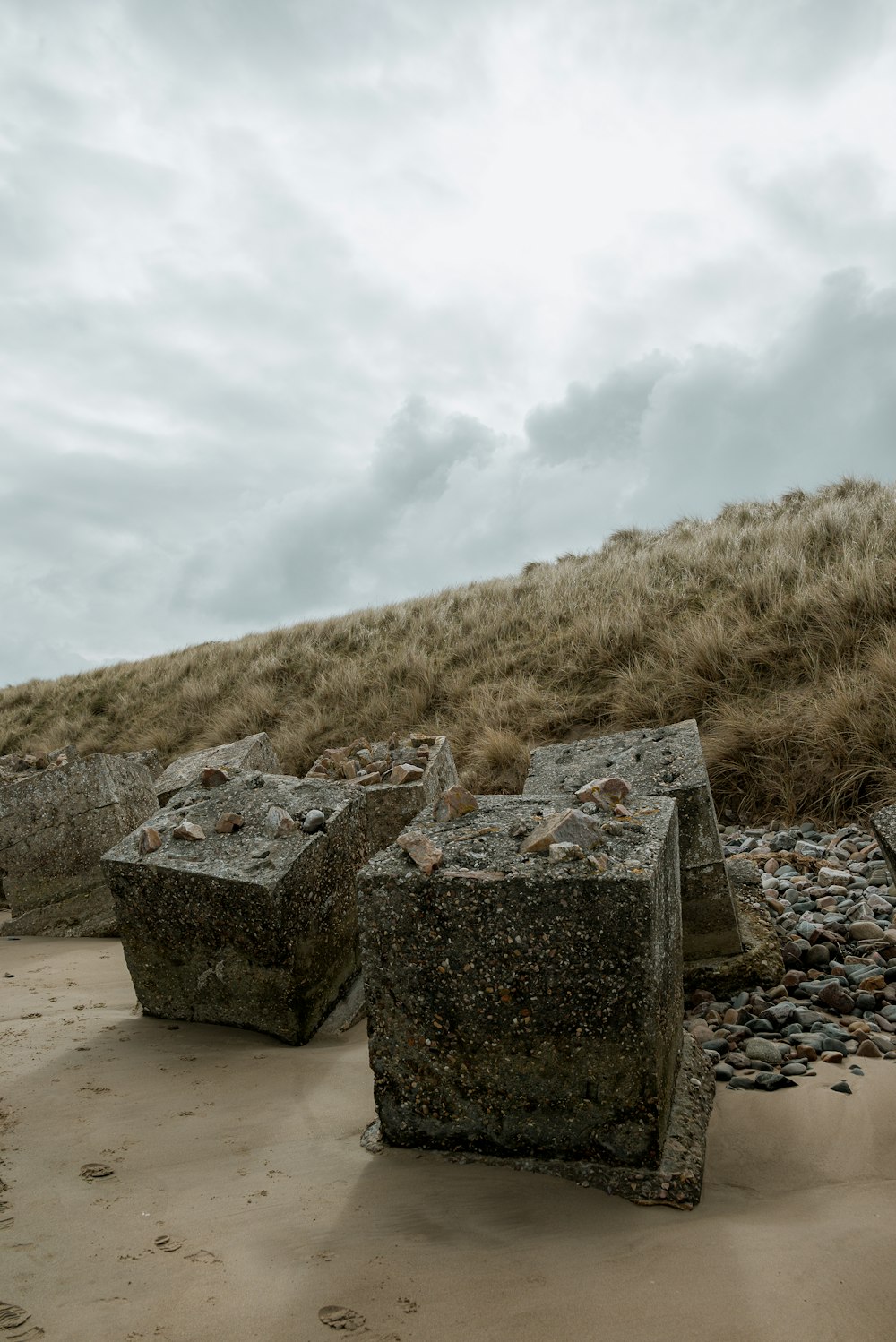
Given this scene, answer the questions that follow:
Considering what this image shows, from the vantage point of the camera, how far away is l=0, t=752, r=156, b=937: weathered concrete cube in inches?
244

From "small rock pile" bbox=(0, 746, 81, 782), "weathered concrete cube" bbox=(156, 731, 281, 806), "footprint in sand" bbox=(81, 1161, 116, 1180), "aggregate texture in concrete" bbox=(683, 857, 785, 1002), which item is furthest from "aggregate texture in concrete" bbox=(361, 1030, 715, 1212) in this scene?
"small rock pile" bbox=(0, 746, 81, 782)

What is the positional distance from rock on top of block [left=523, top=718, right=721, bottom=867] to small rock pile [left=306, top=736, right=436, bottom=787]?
1.04 meters

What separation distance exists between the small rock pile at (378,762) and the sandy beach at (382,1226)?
2.39m

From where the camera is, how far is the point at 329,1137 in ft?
8.87

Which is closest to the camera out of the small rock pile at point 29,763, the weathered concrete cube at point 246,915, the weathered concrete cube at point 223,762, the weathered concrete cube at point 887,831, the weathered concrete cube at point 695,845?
the weathered concrete cube at point 887,831

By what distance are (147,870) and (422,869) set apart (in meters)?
1.66

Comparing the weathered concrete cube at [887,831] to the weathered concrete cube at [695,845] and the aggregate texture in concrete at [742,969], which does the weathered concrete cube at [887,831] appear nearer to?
the weathered concrete cube at [695,845]

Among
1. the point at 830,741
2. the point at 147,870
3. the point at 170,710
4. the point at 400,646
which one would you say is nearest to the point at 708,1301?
the point at 147,870

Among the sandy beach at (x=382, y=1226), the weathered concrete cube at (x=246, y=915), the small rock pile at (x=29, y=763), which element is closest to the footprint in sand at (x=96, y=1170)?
the sandy beach at (x=382, y=1226)

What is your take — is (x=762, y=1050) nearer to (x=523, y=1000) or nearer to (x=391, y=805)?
(x=523, y=1000)

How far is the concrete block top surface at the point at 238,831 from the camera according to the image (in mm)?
3566

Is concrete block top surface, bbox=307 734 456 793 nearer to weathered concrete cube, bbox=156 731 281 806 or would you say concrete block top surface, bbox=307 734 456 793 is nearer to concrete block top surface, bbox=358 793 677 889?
weathered concrete cube, bbox=156 731 281 806

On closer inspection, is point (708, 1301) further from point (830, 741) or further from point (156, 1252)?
point (830, 741)

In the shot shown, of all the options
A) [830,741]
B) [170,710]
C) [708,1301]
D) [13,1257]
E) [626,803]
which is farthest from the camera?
[170,710]
